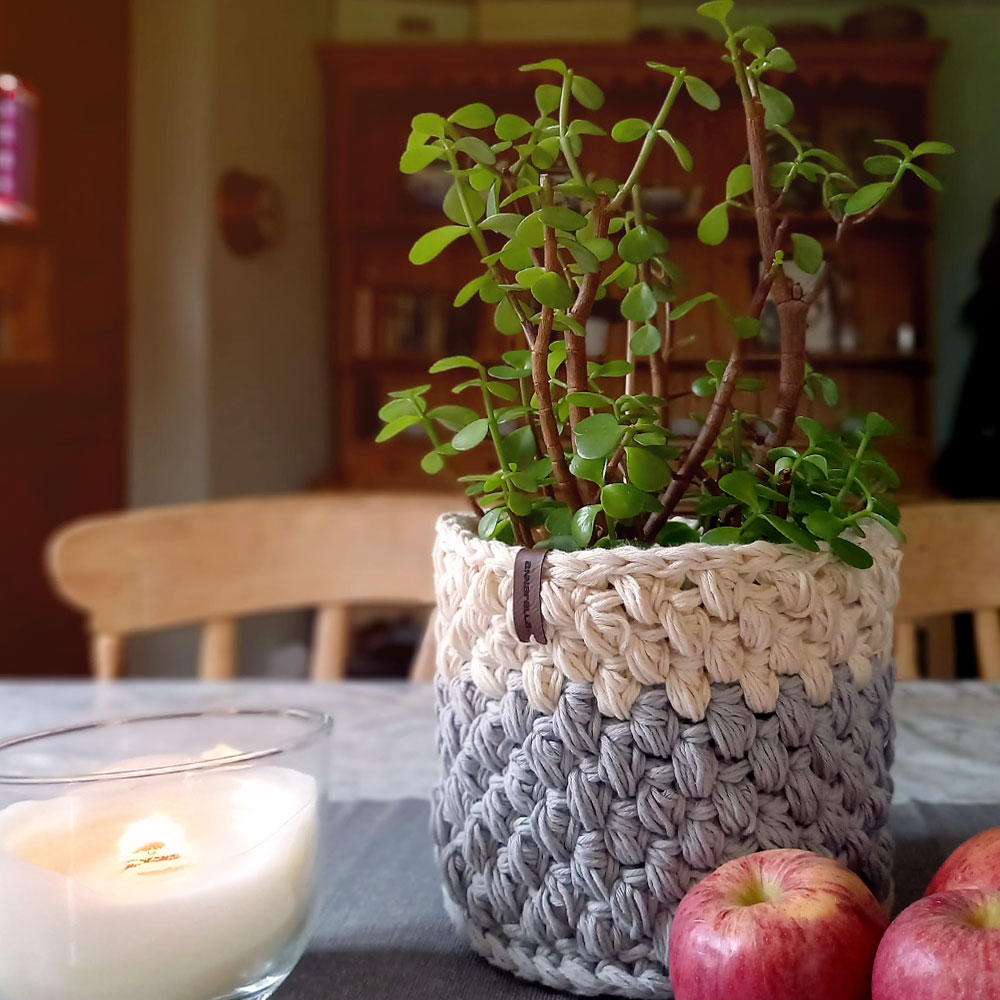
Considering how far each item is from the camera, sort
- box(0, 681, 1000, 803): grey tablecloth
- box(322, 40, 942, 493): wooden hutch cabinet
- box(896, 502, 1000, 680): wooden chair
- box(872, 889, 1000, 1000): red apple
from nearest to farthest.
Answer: box(872, 889, 1000, 1000): red apple
box(322, 40, 942, 493): wooden hutch cabinet
box(0, 681, 1000, 803): grey tablecloth
box(896, 502, 1000, 680): wooden chair

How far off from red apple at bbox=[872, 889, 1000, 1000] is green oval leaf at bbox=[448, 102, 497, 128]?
29 cm

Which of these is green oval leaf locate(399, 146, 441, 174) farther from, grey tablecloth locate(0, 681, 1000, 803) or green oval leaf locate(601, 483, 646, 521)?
grey tablecloth locate(0, 681, 1000, 803)

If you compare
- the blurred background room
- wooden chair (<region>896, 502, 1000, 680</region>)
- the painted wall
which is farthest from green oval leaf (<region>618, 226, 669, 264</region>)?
the painted wall

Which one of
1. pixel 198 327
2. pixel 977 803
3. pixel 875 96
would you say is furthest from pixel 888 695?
pixel 198 327

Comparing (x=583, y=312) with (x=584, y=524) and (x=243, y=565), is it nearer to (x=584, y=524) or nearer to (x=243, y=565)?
(x=584, y=524)

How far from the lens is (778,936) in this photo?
27cm

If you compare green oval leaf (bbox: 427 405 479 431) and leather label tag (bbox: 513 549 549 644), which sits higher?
green oval leaf (bbox: 427 405 479 431)

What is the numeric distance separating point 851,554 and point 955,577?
0.57 m

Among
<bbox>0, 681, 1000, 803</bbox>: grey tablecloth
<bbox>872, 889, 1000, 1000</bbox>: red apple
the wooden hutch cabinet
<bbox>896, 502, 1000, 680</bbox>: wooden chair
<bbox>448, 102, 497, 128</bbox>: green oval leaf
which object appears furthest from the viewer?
<bbox>896, 502, 1000, 680</bbox>: wooden chair

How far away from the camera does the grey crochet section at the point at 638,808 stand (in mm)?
320

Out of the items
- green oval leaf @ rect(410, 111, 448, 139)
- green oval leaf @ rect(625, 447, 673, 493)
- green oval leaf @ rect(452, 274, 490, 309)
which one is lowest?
green oval leaf @ rect(625, 447, 673, 493)

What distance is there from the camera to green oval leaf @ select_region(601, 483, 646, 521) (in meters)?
0.32

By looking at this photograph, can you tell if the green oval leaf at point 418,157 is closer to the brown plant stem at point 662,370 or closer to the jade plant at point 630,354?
the jade plant at point 630,354

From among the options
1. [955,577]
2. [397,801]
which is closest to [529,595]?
[397,801]
